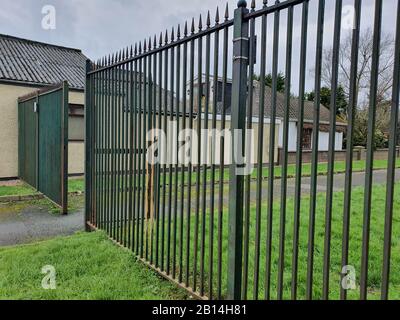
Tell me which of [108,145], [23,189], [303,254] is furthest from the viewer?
[23,189]

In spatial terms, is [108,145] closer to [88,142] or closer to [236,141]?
[88,142]

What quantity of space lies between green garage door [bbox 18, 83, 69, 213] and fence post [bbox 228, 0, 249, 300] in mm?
4467

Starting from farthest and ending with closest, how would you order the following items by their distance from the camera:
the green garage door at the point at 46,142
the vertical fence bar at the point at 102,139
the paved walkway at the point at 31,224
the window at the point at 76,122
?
the window at the point at 76,122 < the green garage door at the point at 46,142 < the paved walkway at the point at 31,224 < the vertical fence bar at the point at 102,139

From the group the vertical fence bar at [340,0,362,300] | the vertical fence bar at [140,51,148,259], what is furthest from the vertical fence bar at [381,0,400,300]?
the vertical fence bar at [140,51,148,259]

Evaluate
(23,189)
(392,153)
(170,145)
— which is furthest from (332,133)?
(23,189)

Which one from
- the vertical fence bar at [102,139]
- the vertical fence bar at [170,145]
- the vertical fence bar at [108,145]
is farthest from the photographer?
the vertical fence bar at [102,139]

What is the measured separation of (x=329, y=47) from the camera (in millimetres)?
1956

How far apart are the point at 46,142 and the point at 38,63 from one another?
6.69 meters

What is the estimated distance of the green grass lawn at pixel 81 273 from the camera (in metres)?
2.79

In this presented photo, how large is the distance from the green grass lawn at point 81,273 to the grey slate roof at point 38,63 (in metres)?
7.86

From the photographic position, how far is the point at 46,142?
7145 mm

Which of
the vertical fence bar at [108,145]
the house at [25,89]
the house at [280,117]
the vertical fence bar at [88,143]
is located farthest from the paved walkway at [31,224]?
the house at [25,89]

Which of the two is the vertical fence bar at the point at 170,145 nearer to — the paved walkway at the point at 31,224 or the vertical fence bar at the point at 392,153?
the vertical fence bar at the point at 392,153

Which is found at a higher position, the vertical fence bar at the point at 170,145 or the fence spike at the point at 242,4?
the fence spike at the point at 242,4
